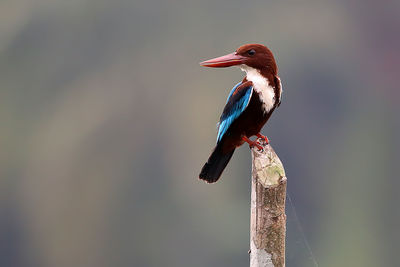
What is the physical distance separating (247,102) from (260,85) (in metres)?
0.14

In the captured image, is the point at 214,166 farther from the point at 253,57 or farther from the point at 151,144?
the point at 151,144

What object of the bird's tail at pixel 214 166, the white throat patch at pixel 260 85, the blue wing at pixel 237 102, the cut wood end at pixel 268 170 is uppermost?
the white throat patch at pixel 260 85

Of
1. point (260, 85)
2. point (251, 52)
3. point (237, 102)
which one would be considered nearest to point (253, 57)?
point (251, 52)

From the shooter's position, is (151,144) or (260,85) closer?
(260,85)

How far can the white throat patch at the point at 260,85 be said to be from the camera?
150 inches

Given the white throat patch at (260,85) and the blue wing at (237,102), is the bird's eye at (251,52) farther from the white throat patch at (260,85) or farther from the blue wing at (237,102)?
the blue wing at (237,102)

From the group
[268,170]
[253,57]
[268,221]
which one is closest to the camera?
[268,221]

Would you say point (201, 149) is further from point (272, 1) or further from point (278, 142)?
point (272, 1)

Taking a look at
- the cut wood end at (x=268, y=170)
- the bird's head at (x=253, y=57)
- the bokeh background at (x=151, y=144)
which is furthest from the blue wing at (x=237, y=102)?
the bokeh background at (x=151, y=144)

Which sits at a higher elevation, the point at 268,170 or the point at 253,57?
the point at 253,57

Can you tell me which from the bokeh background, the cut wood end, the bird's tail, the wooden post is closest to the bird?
the bird's tail

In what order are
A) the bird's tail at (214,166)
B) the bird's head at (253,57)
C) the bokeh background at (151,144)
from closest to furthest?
the bird's head at (253,57)
the bird's tail at (214,166)
the bokeh background at (151,144)

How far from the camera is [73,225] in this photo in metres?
24.9

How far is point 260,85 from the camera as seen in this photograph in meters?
3.82
